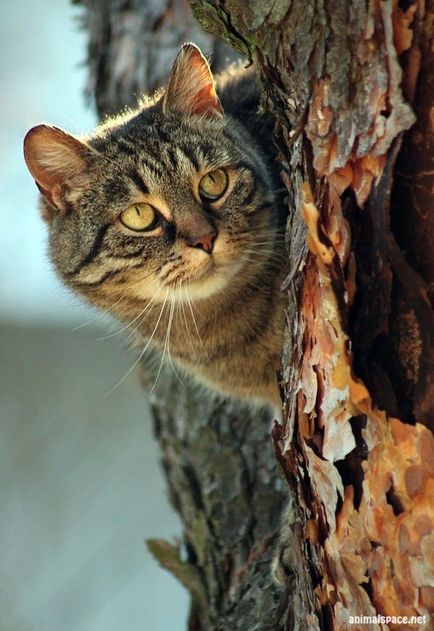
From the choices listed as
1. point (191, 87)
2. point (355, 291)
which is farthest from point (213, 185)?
point (355, 291)

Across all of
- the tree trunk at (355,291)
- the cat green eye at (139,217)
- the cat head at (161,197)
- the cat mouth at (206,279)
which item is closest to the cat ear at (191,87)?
the cat head at (161,197)

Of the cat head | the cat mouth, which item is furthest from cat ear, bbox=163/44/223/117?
the cat mouth

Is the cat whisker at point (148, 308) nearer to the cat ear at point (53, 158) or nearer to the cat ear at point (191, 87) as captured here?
the cat ear at point (53, 158)

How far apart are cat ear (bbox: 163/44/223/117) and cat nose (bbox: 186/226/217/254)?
0.46 m

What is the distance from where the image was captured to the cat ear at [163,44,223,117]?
2394mm

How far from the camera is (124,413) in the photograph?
5590mm

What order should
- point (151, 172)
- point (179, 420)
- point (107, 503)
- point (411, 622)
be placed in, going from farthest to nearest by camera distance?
point (107, 503)
point (179, 420)
point (151, 172)
point (411, 622)

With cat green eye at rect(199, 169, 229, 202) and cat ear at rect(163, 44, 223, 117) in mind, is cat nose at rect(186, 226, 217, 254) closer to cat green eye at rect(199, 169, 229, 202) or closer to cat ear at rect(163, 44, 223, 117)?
cat green eye at rect(199, 169, 229, 202)

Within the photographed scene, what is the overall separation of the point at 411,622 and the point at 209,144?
1.46 meters

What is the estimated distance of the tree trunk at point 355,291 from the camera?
138 cm

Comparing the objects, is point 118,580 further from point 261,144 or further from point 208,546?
point 261,144

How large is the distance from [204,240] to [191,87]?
0.52m

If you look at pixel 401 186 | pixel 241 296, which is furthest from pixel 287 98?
pixel 241 296

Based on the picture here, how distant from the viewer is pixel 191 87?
2.48 m
